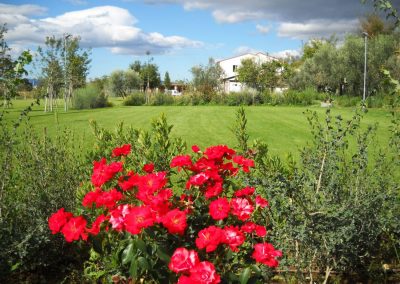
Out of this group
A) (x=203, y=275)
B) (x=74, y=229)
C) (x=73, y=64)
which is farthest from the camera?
(x=73, y=64)

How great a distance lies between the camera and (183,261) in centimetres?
196

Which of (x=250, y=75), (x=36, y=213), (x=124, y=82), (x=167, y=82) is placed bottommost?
(x=36, y=213)

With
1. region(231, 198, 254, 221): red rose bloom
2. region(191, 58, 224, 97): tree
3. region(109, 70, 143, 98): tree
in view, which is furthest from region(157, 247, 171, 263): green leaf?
region(109, 70, 143, 98): tree

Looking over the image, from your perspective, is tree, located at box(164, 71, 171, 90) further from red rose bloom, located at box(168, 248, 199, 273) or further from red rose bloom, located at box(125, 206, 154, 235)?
red rose bloom, located at box(168, 248, 199, 273)

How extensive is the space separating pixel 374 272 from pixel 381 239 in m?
0.46

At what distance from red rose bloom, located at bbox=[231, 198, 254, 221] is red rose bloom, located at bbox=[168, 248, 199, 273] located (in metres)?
0.52

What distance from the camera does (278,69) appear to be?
58250mm

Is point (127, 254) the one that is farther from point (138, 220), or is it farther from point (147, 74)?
point (147, 74)

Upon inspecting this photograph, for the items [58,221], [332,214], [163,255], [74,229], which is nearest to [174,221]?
[163,255]

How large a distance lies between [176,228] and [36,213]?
202 cm

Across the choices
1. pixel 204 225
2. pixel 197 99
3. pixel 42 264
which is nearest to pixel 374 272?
pixel 204 225

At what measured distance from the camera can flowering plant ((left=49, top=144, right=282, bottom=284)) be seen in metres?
2.06

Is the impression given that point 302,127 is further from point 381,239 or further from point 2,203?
point 2,203

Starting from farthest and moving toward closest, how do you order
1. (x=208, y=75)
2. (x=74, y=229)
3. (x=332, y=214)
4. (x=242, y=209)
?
(x=208, y=75), (x=332, y=214), (x=242, y=209), (x=74, y=229)
